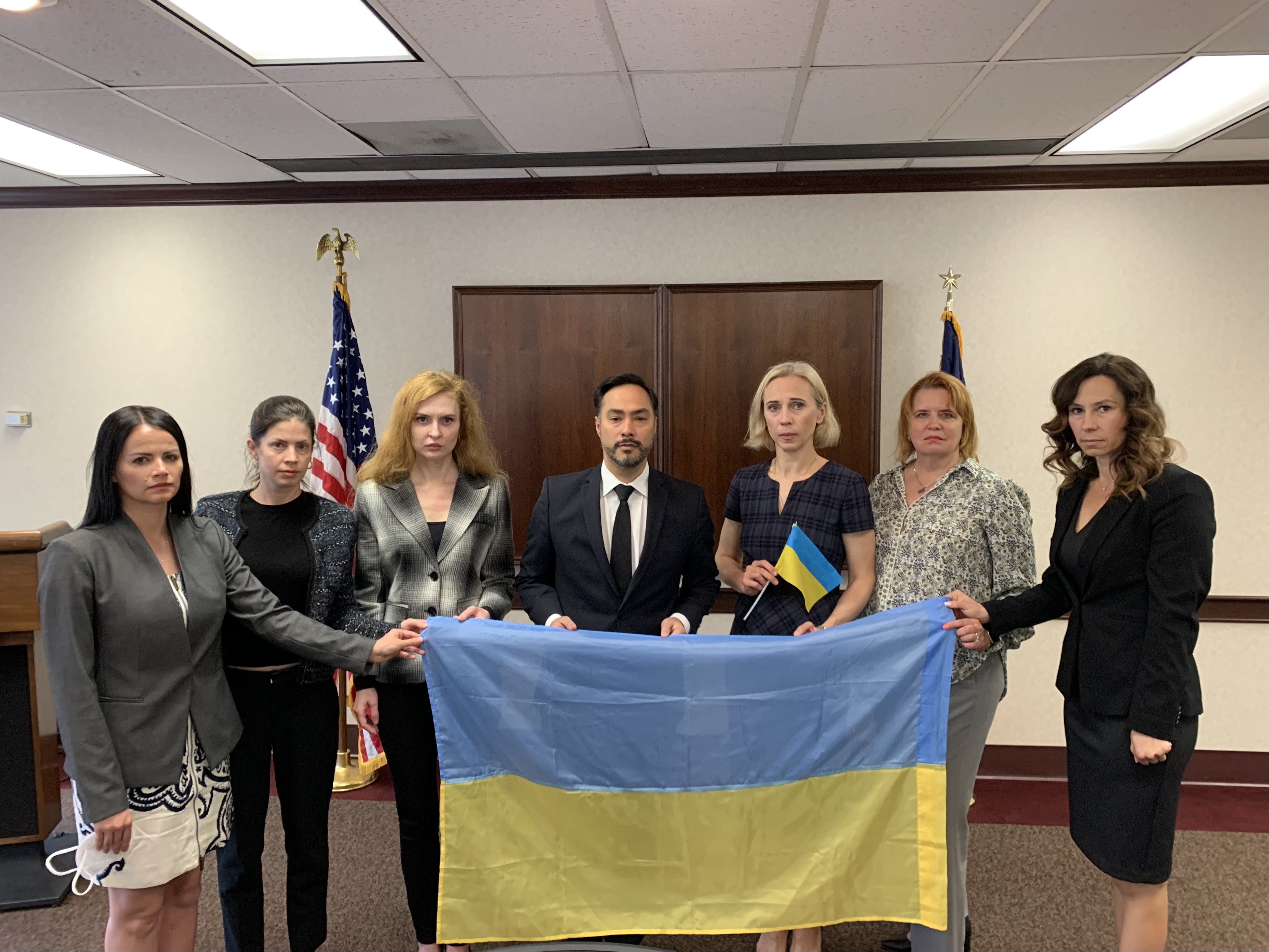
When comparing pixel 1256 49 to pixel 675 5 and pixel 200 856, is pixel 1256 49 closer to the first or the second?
pixel 675 5

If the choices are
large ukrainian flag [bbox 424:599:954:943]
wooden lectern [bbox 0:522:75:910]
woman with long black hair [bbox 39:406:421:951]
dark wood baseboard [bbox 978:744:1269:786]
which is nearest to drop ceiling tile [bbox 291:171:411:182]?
wooden lectern [bbox 0:522:75:910]

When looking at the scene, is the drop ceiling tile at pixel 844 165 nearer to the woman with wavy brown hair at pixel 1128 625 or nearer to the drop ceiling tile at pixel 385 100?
the drop ceiling tile at pixel 385 100

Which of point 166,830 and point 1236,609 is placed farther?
point 1236,609

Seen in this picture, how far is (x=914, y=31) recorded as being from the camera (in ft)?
8.16

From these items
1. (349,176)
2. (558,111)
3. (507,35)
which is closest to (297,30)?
(507,35)

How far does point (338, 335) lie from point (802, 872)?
3048mm

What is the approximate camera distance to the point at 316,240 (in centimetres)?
434

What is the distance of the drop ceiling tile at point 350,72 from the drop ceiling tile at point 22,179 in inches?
84.5

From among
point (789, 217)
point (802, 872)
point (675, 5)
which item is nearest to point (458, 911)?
point (802, 872)

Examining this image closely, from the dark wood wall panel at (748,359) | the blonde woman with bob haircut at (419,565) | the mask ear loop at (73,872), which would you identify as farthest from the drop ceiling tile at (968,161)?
the mask ear loop at (73,872)

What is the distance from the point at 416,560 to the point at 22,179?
3621 millimetres

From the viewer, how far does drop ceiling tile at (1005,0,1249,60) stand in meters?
2.33

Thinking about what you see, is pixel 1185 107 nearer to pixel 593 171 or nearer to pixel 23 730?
pixel 593 171

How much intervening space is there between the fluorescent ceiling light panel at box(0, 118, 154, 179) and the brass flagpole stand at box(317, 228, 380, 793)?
1115 millimetres
